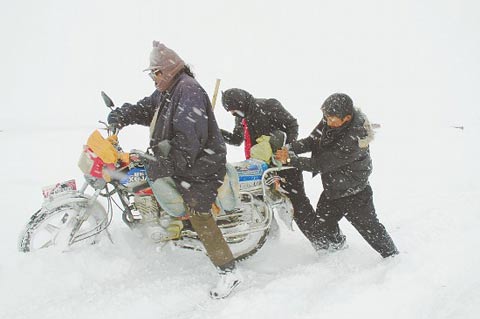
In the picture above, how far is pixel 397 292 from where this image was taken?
124 inches

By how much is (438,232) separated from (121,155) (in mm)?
3426

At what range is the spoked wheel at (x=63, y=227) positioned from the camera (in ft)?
11.6

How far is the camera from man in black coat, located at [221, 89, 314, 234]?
4.25m

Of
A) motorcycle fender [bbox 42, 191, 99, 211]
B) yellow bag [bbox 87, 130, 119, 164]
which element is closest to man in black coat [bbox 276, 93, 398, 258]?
yellow bag [bbox 87, 130, 119, 164]

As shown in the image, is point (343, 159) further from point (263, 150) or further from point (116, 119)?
point (116, 119)

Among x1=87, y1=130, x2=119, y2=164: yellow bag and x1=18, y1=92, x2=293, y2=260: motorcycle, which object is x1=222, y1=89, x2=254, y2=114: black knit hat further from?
x1=87, y1=130, x2=119, y2=164: yellow bag

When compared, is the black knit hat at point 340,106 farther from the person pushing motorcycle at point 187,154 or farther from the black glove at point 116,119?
the black glove at point 116,119

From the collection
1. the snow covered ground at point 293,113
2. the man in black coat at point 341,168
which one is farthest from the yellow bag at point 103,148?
the man in black coat at point 341,168

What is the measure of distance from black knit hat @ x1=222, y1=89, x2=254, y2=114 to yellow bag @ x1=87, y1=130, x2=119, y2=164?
4.57 feet

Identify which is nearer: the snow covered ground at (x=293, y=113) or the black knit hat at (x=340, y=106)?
the snow covered ground at (x=293, y=113)

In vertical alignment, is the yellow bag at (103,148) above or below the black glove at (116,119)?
below

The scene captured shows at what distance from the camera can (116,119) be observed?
3898mm

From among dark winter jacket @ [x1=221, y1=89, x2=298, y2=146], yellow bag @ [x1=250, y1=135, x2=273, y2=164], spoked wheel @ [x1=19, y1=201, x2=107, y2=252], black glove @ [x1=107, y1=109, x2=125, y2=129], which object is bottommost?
spoked wheel @ [x1=19, y1=201, x2=107, y2=252]

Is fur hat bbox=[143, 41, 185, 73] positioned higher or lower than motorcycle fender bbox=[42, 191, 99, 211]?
higher
